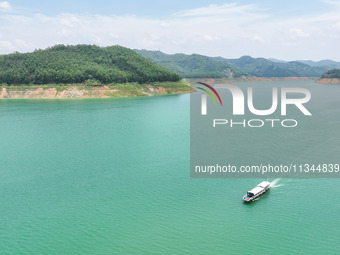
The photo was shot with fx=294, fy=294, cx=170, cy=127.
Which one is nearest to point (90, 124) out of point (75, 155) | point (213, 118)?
point (75, 155)

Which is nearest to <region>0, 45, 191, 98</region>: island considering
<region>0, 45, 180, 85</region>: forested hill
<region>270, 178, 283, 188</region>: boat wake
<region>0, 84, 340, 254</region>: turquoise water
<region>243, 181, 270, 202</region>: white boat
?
<region>0, 45, 180, 85</region>: forested hill

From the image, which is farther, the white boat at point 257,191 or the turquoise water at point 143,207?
the white boat at point 257,191

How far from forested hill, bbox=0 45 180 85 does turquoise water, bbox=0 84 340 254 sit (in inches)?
2088

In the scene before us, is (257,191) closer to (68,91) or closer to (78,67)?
(68,91)

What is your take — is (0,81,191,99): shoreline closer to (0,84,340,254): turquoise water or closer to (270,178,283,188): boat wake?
(0,84,340,254): turquoise water

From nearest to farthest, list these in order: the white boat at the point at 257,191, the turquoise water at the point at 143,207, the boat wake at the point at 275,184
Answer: the turquoise water at the point at 143,207, the white boat at the point at 257,191, the boat wake at the point at 275,184

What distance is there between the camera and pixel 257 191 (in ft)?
61.7

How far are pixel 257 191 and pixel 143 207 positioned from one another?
23.9 ft

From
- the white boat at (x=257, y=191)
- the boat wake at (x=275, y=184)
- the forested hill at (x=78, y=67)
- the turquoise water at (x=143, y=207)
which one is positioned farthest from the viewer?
the forested hill at (x=78, y=67)

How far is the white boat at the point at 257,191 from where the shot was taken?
60.4 feet

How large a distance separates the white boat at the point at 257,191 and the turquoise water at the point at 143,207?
0.48m

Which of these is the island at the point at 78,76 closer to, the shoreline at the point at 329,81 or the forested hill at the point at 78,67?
the forested hill at the point at 78,67

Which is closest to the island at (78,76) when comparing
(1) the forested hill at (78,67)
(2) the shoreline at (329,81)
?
(1) the forested hill at (78,67)

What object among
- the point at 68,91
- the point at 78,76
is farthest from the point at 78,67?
the point at 68,91
